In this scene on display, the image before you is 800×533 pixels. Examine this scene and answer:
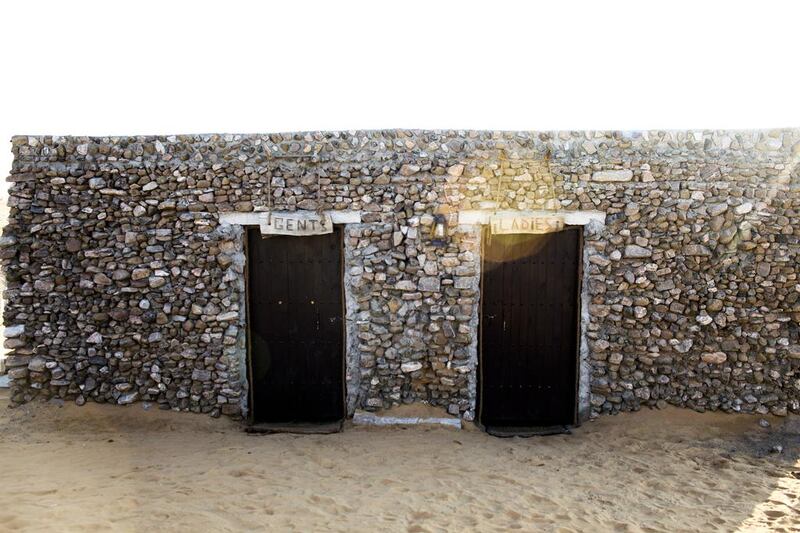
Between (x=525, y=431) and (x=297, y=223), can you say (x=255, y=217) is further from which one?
(x=525, y=431)

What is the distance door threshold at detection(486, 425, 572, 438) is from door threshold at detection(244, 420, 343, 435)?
5.81 ft

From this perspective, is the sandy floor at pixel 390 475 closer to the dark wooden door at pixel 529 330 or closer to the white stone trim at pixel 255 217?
the dark wooden door at pixel 529 330

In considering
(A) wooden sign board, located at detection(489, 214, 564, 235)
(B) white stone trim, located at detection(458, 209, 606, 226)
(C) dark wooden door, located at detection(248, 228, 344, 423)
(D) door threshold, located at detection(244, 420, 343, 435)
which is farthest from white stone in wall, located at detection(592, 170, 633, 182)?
(D) door threshold, located at detection(244, 420, 343, 435)

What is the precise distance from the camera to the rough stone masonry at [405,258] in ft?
19.7

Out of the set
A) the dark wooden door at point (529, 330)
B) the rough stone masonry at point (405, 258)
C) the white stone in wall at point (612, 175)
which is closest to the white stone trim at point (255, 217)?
the rough stone masonry at point (405, 258)

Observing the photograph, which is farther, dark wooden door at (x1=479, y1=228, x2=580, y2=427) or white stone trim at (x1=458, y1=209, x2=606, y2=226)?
dark wooden door at (x1=479, y1=228, x2=580, y2=427)

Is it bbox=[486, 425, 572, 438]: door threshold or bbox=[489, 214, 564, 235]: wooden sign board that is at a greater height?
bbox=[489, 214, 564, 235]: wooden sign board

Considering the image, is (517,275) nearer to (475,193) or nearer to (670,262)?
(475,193)

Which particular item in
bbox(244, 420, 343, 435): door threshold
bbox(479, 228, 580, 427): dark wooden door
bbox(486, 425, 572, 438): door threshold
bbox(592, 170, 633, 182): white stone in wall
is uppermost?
bbox(592, 170, 633, 182): white stone in wall

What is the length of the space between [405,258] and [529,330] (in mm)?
1683

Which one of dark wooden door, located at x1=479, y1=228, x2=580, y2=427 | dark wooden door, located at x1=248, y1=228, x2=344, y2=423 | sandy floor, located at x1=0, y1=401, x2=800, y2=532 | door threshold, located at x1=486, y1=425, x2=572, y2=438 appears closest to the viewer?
sandy floor, located at x1=0, y1=401, x2=800, y2=532

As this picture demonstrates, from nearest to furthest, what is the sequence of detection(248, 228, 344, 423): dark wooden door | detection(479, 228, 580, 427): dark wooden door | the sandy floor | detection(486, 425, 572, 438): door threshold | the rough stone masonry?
1. the sandy floor
2. the rough stone masonry
3. detection(486, 425, 572, 438): door threshold
4. detection(479, 228, 580, 427): dark wooden door
5. detection(248, 228, 344, 423): dark wooden door

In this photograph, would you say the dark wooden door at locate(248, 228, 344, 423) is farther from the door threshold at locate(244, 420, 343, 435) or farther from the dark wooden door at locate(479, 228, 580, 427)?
the dark wooden door at locate(479, 228, 580, 427)

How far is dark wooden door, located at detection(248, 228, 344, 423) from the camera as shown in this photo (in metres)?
6.39
